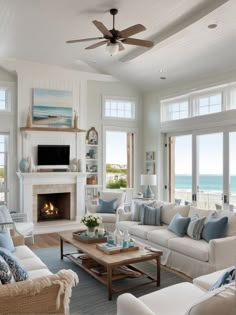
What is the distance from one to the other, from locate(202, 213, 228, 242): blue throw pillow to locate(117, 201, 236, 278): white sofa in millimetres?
75

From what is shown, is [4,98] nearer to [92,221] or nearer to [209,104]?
[92,221]

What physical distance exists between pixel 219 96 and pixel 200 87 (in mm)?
540

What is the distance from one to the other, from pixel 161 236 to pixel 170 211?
751 mm

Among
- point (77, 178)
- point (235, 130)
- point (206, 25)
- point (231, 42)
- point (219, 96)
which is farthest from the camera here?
point (77, 178)

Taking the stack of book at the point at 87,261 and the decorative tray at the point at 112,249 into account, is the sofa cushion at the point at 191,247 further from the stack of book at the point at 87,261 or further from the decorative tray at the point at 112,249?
the stack of book at the point at 87,261

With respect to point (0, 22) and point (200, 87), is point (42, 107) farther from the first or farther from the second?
point (200, 87)

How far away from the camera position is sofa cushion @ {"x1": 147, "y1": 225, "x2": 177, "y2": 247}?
15.8ft

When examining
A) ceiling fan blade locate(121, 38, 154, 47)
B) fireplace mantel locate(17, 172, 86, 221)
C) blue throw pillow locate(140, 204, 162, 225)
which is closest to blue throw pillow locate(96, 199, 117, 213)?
fireplace mantel locate(17, 172, 86, 221)

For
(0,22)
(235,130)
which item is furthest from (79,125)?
(235,130)

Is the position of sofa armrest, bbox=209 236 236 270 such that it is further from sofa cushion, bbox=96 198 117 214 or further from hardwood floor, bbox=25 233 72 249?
hardwood floor, bbox=25 233 72 249

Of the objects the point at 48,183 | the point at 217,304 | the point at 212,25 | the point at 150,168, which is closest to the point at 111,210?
the point at 48,183

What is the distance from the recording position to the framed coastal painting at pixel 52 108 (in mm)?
7383

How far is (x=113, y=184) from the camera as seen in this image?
8.52 metres

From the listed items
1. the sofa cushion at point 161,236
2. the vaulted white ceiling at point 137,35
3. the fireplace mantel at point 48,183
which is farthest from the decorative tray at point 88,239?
the vaulted white ceiling at point 137,35
